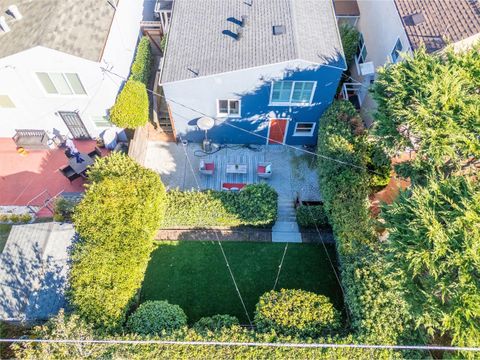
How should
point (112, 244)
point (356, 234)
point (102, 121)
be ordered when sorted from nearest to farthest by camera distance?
1. point (112, 244)
2. point (356, 234)
3. point (102, 121)

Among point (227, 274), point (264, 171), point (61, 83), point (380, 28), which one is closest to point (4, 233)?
point (61, 83)

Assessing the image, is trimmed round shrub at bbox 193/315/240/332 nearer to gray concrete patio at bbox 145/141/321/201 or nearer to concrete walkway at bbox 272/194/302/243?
concrete walkway at bbox 272/194/302/243

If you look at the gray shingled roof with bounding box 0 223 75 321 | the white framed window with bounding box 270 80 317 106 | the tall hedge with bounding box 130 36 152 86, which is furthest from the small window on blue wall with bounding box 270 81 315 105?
the gray shingled roof with bounding box 0 223 75 321

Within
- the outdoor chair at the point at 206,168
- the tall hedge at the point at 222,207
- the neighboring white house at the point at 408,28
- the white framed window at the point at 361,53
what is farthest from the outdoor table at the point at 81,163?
the white framed window at the point at 361,53

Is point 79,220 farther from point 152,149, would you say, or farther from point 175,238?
point 152,149

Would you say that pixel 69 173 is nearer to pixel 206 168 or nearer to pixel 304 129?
pixel 206 168

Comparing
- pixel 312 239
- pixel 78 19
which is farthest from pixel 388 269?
pixel 78 19
